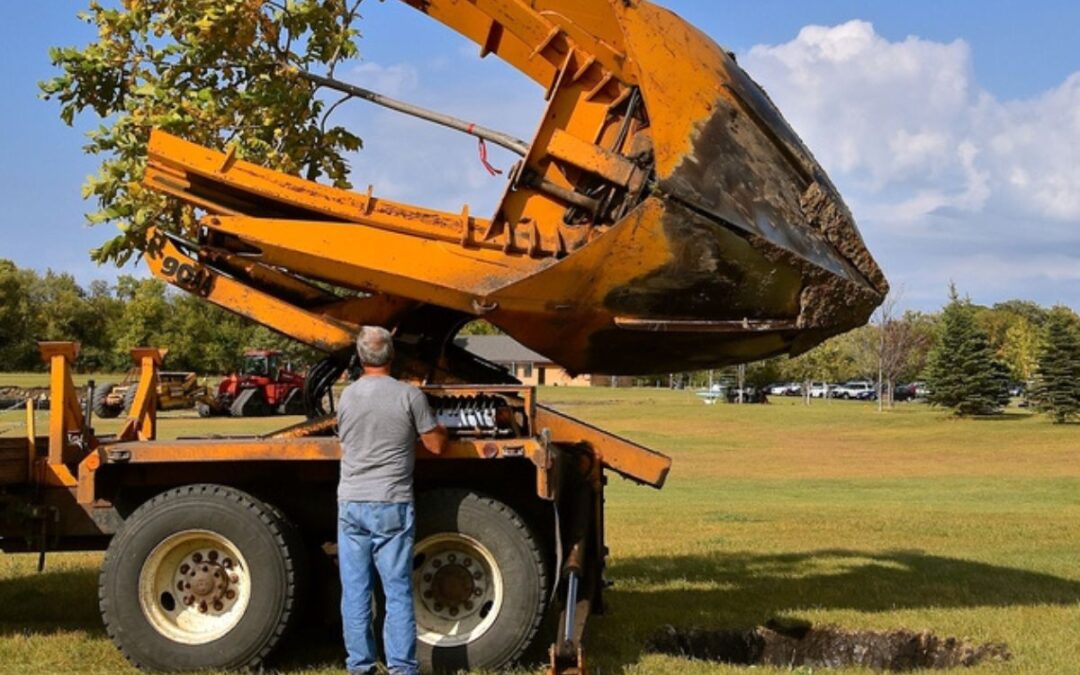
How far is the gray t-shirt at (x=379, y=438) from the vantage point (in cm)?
607

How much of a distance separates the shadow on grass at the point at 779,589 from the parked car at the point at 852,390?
85.8 metres

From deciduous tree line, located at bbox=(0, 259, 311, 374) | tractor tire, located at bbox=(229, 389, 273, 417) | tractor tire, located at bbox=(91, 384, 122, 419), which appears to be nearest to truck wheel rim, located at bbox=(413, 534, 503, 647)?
tractor tire, located at bbox=(91, 384, 122, 419)

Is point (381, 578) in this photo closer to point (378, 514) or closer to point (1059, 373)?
point (378, 514)

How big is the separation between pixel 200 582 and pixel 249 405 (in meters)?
41.8

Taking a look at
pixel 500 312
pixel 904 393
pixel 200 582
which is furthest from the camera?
pixel 904 393

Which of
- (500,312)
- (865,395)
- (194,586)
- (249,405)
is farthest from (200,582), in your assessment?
(865,395)

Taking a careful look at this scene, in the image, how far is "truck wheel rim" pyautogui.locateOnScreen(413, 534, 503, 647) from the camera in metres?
6.52

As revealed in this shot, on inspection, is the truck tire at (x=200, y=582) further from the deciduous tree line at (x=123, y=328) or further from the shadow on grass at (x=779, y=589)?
the deciduous tree line at (x=123, y=328)

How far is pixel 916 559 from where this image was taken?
11.3 meters

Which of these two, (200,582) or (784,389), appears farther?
(784,389)

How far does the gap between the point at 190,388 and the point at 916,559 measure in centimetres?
4461

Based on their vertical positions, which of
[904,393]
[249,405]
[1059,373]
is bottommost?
[249,405]

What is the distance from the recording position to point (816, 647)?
7.93m

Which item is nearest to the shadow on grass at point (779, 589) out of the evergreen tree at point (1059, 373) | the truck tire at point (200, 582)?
the truck tire at point (200, 582)
